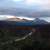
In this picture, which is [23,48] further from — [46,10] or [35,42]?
[46,10]

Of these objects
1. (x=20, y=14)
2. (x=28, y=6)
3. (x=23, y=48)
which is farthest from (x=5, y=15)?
(x=23, y=48)

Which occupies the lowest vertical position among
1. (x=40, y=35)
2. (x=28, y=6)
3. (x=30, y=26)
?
(x=40, y=35)

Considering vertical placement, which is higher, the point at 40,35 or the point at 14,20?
the point at 14,20

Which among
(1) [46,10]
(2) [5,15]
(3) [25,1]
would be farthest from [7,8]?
(1) [46,10]

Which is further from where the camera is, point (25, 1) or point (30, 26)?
point (25, 1)

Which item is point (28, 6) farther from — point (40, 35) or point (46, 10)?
point (40, 35)

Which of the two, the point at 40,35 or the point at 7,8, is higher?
the point at 7,8

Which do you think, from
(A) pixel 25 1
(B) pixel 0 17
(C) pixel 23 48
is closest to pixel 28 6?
(A) pixel 25 1

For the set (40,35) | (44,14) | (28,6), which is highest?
(28,6)
